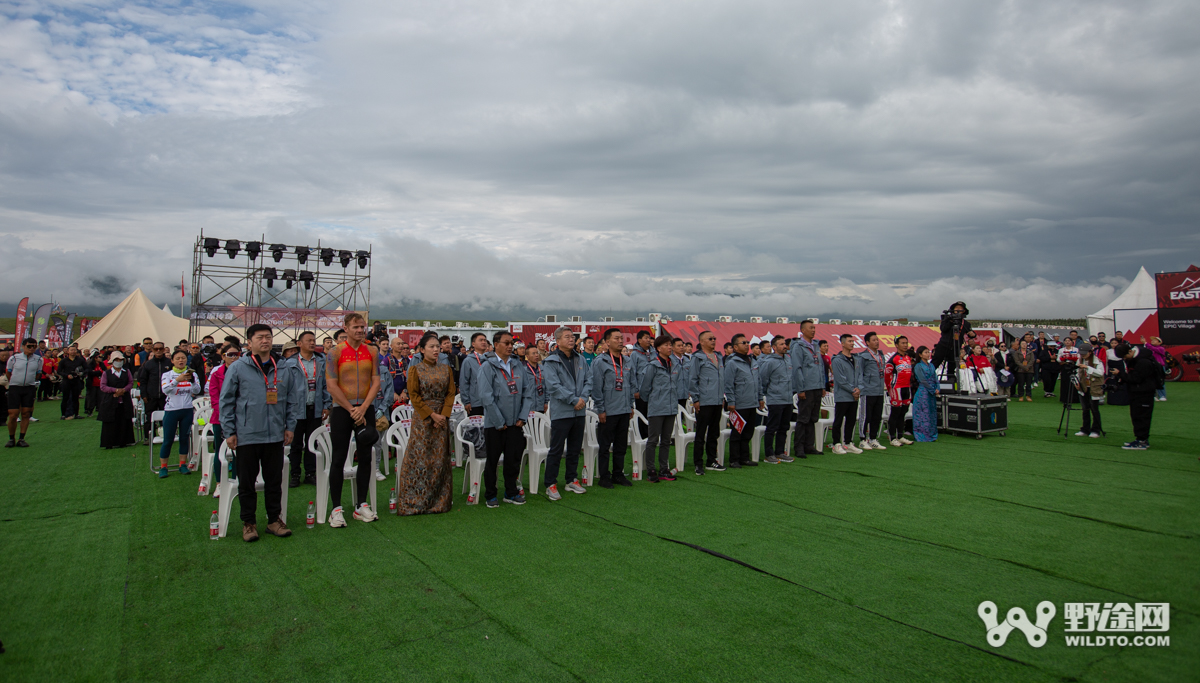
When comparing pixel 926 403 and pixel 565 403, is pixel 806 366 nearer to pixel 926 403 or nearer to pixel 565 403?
pixel 926 403

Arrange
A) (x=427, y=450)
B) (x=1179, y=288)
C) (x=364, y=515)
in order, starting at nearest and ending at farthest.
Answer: (x=364, y=515)
(x=427, y=450)
(x=1179, y=288)

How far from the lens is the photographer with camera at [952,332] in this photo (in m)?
10.7

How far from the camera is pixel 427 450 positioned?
5566 mm

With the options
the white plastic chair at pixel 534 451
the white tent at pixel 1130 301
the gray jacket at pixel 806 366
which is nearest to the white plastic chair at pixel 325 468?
the white plastic chair at pixel 534 451

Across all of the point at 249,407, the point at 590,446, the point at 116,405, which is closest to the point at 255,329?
the point at 249,407

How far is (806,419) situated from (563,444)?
414 centimetres

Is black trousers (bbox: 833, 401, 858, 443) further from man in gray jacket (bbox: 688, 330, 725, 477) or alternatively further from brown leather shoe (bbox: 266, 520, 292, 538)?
brown leather shoe (bbox: 266, 520, 292, 538)

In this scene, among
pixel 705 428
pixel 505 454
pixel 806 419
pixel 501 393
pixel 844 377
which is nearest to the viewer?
pixel 501 393

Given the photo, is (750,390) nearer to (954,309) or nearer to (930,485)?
(930,485)

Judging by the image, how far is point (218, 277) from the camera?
20.7 meters

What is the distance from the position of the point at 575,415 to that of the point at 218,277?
65.2 ft

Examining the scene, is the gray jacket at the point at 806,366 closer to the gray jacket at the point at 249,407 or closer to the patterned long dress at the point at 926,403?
the patterned long dress at the point at 926,403

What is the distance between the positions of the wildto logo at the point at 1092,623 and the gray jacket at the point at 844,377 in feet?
17.8

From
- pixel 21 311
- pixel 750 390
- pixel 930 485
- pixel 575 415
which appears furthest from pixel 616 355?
pixel 21 311
